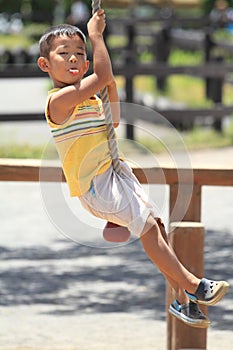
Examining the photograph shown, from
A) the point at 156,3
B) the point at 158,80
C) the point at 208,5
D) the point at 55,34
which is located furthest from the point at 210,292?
the point at 208,5

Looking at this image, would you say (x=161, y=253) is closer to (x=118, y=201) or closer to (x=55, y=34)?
(x=118, y=201)

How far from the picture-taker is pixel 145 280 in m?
7.26

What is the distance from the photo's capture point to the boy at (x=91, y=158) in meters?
4.00

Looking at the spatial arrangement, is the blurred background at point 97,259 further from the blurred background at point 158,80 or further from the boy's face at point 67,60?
the boy's face at point 67,60

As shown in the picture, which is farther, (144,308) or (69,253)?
(69,253)

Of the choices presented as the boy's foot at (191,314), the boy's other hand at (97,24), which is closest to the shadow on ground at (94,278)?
the boy's foot at (191,314)

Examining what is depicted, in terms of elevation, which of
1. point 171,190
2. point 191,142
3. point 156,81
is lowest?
point 156,81

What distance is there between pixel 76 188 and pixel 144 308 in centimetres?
265

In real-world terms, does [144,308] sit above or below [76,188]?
below

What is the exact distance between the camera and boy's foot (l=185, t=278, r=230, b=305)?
405 centimetres

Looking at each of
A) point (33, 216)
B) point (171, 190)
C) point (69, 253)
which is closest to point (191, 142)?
point (33, 216)

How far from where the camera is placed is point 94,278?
730 centimetres

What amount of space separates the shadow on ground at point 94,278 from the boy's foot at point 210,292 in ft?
6.82

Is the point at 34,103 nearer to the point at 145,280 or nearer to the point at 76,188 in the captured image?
the point at 145,280
